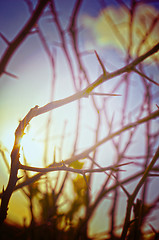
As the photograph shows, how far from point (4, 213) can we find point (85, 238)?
1.41 metres

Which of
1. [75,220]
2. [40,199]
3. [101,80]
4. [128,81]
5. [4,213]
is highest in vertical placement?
[128,81]

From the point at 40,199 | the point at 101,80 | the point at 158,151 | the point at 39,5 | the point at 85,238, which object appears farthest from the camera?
the point at 40,199

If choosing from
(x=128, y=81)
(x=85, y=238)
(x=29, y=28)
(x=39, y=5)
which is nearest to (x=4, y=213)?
(x=29, y=28)

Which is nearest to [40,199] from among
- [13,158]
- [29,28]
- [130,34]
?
[13,158]

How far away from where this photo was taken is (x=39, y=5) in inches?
35.1

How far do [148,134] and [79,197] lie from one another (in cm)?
131

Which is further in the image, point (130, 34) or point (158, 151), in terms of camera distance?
point (130, 34)

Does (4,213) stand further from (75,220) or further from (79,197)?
(75,220)

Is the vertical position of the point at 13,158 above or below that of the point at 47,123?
below

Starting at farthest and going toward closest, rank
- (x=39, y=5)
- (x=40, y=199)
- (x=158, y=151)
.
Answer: (x=40, y=199) → (x=39, y=5) → (x=158, y=151)

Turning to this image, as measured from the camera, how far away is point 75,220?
2105 millimetres

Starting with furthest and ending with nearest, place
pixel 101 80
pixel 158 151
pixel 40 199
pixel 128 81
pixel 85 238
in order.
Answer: pixel 40 199 → pixel 128 81 → pixel 85 238 → pixel 158 151 → pixel 101 80

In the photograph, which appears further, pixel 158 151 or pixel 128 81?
pixel 128 81

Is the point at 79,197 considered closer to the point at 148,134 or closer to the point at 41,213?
the point at 41,213
